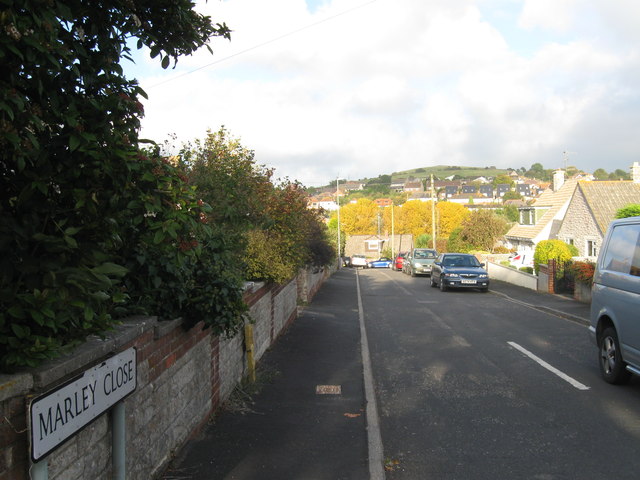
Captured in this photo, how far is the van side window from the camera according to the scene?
7199 millimetres

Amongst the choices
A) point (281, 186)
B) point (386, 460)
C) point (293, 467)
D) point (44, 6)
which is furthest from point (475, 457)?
point (281, 186)

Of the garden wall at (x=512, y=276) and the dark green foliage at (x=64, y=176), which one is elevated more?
the dark green foliage at (x=64, y=176)

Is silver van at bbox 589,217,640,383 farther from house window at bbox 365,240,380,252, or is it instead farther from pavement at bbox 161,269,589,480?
house window at bbox 365,240,380,252

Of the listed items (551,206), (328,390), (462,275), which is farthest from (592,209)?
(328,390)

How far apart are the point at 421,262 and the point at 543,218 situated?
1277 cm

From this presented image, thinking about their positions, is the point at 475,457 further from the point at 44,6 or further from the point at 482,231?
the point at 482,231

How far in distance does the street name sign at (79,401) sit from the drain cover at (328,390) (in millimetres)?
4030

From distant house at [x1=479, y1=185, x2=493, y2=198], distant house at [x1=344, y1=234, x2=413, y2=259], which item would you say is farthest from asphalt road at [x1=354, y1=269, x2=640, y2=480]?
distant house at [x1=479, y1=185, x2=493, y2=198]

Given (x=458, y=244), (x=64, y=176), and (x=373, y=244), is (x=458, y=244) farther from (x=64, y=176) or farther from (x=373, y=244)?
(x=64, y=176)

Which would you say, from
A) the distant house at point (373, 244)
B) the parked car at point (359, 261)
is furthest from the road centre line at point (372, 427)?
the distant house at point (373, 244)

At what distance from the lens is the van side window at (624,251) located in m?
7.20

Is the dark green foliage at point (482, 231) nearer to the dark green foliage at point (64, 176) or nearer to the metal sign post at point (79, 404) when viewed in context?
the metal sign post at point (79, 404)

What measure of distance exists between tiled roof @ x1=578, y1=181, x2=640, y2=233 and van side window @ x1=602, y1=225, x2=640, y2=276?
86.3 feet

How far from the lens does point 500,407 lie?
6730 millimetres
